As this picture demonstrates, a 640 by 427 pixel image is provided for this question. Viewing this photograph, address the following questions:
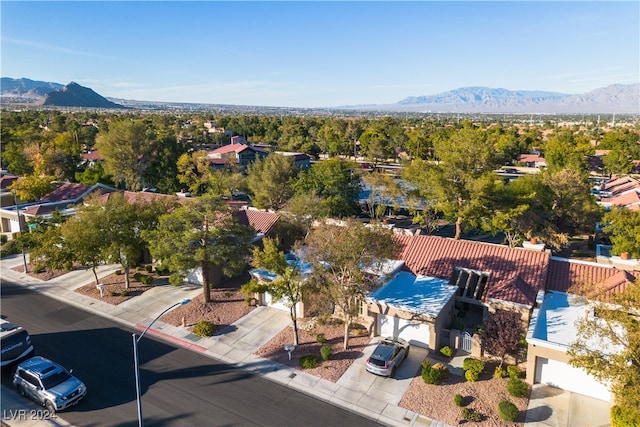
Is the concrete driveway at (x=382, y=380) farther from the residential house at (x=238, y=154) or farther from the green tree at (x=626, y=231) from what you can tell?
the residential house at (x=238, y=154)

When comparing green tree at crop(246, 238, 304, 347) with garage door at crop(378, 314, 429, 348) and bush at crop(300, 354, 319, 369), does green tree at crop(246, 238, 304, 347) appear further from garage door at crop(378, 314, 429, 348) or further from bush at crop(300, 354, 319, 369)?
garage door at crop(378, 314, 429, 348)

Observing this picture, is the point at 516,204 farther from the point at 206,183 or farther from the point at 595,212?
the point at 206,183

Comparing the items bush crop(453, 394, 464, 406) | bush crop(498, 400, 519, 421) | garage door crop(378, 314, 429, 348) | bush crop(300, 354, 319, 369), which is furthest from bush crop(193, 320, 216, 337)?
bush crop(498, 400, 519, 421)

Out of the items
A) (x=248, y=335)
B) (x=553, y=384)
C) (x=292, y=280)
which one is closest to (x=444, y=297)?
(x=553, y=384)

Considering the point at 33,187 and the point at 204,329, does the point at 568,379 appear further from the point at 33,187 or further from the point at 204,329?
the point at 33,187

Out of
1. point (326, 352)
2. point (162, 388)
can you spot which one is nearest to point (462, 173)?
point (326, 352)

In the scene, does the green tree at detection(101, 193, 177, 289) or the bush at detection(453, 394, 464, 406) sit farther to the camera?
the green tree at detection(101, 193, 177, 289)
